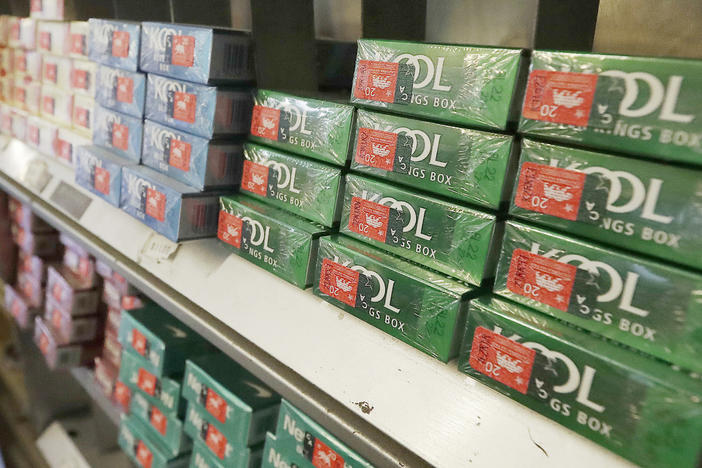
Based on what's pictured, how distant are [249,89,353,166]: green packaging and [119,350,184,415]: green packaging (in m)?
0.58

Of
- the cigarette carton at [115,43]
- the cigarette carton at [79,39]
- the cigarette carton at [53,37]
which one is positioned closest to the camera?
the cigarette carton at [115,43]

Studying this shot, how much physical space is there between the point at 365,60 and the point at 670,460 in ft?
2.07

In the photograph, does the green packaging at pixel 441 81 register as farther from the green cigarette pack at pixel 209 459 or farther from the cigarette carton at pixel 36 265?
the cigarette carton at pixel 36 265

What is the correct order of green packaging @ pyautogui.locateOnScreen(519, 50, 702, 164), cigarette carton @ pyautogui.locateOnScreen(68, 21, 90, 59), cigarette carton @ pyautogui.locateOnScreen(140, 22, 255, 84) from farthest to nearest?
1. cigarette carton @ pyautogui.locateOnScreen(68, 21, 90, 59)
2. cigarette carton @ pyautogui.locateOnScreen(140, 22, 255, 84)
3. green packaging @ pyautogui.locateOnScreen(519, 50, 702, 164)

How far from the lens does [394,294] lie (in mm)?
804

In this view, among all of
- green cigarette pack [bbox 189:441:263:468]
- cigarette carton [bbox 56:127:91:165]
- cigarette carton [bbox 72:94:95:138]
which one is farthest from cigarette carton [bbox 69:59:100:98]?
green cigarette pack [bbox 189:441:263:468]

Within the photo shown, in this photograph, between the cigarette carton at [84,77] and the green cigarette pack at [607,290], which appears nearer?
the green cigarette pack at [607,290]

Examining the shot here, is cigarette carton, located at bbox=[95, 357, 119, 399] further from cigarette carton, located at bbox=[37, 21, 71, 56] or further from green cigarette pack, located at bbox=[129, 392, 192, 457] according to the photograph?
cigarette carton, located at bbox=[37, 21, 71, 56]

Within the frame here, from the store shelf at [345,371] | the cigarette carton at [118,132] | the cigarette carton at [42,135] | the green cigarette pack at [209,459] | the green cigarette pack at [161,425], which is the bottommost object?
the green cigarette pack at [161,425]

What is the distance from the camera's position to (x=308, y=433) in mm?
863

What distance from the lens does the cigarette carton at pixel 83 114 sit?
5.06 ft

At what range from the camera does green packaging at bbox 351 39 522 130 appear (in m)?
0.68

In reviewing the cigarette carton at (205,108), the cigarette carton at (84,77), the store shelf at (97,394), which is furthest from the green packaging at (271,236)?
the store shelf at (97,394)

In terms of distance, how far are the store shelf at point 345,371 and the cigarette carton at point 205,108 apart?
0.23 metres
